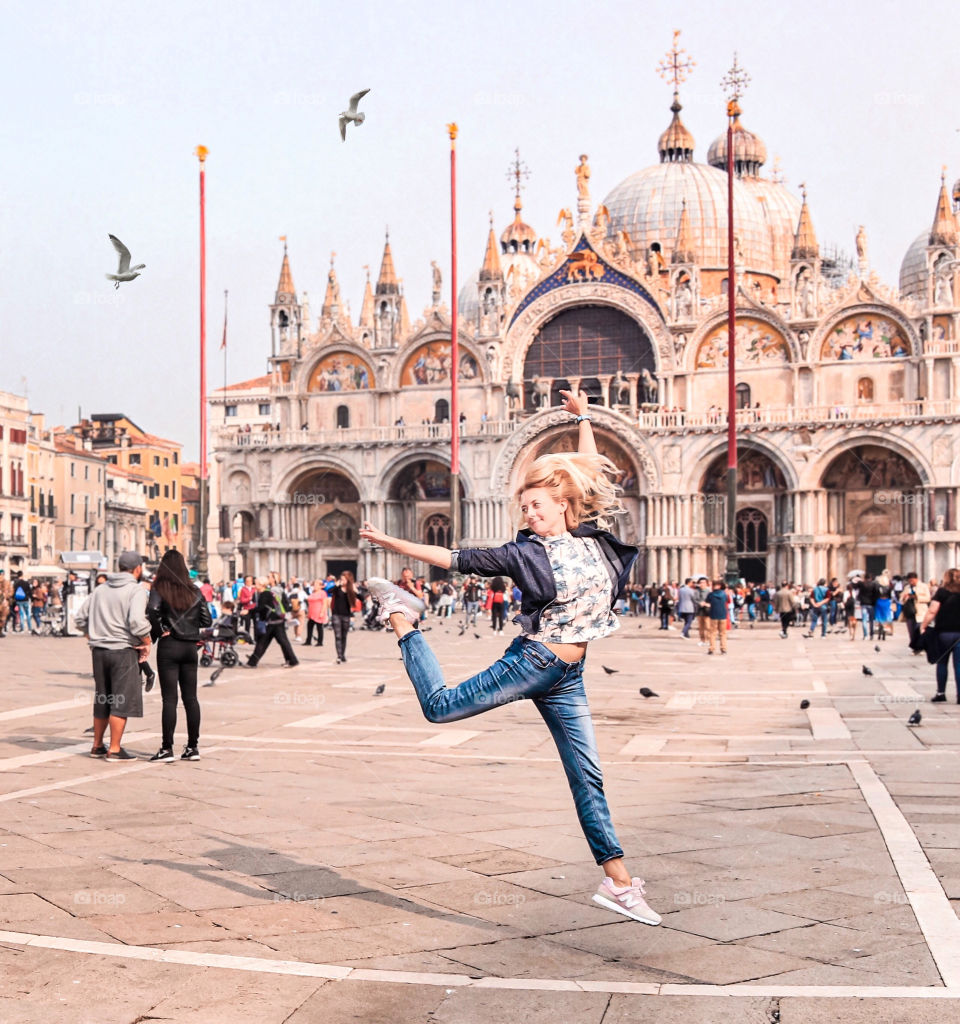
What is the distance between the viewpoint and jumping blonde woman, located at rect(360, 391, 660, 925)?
529 centimetres

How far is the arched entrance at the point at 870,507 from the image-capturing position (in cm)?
4791

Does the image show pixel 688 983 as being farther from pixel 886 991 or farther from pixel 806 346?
pixel 806 346

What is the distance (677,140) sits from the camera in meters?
67.1

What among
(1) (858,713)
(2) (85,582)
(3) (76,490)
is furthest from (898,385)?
(3) (76,490)

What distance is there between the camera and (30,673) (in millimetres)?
18266

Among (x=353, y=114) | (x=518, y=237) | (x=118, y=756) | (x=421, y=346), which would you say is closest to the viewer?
(x=118, y=756)

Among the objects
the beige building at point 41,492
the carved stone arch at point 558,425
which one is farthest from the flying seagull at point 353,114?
the beige building at point 41,492

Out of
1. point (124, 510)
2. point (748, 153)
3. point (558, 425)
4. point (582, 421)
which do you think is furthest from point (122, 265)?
point (124, 510)

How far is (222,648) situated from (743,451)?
32.9 meters

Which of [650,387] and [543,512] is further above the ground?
[650,387]

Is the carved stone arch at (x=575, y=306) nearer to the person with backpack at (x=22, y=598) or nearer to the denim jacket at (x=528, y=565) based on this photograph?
the person with backpack at (x=22, y=598)

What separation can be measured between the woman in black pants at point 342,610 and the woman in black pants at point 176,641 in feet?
33.0

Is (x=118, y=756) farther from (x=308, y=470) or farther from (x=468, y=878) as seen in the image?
(x=308, y=470)

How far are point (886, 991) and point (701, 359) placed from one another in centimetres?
4766
